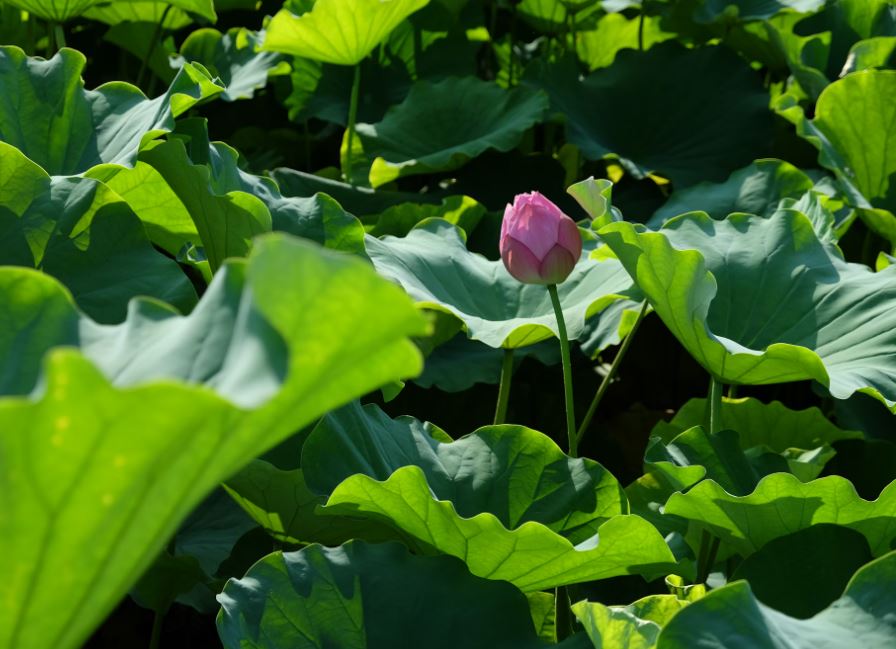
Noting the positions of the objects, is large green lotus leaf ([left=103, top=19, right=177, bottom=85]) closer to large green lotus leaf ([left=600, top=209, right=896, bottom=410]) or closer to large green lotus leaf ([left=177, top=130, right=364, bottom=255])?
large green lotus leaf ([left=177, top=130, right=364, bottom=255])

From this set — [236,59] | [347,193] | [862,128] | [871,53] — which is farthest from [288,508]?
[871,53]

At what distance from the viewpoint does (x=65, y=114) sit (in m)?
1.62

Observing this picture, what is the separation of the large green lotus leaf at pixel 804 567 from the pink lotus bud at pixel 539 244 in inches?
14.5

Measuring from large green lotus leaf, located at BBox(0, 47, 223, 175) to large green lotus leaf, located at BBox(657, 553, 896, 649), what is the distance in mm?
948

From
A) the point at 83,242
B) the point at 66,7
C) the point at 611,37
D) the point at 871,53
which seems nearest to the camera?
the point at 83,242

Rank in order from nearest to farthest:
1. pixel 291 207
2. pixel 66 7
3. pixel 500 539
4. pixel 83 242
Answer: pixel 500 539
pixel 83 242
pixel 291 207
pixel 66 7

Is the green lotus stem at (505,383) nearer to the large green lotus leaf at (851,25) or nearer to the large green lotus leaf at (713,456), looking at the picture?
the large green lotus leaf at (713,456)

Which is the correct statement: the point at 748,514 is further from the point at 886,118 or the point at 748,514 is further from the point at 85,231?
the point at 886,118

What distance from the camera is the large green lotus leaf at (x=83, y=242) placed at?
→ 4.30ft

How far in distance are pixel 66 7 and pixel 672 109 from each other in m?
1.26

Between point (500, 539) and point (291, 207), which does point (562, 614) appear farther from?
point (291, 207)

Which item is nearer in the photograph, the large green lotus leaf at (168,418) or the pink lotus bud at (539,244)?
the large green lotus leaf at (168,418)

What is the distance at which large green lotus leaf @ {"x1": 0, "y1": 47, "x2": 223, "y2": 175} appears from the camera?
1588 mm

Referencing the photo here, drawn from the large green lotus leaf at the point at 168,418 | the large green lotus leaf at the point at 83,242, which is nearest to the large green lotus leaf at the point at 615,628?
the large green lotus leaf at the point at 168,418
